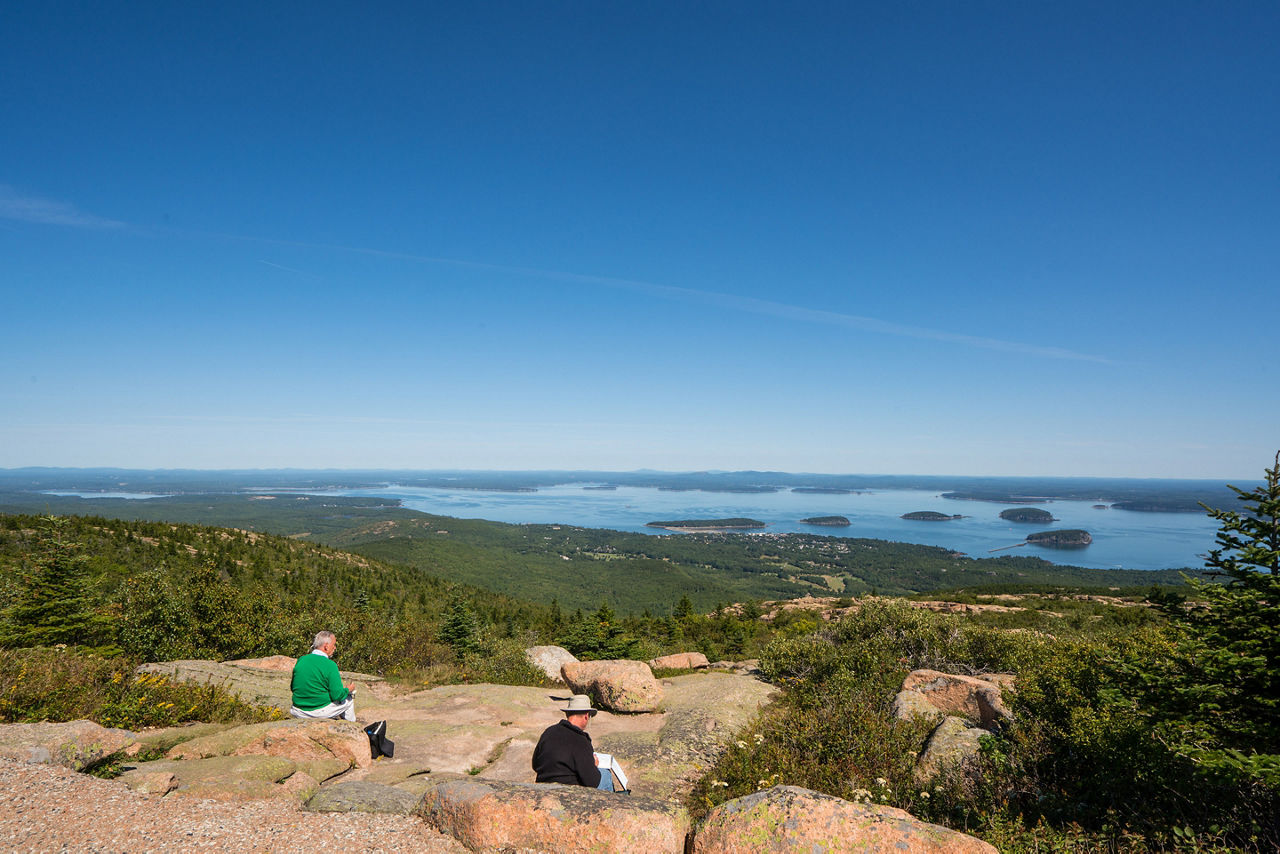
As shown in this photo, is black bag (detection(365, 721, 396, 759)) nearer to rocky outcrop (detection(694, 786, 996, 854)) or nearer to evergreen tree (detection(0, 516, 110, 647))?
rocky outcrop (detection(694, 786, 996, 854))

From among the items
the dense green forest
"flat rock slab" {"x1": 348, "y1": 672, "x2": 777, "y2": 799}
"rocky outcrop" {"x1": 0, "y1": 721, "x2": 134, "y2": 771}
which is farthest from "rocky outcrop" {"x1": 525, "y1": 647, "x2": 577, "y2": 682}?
"rocky outcrop" {"x1": 0, "y1": 721, "x2": 134, "y2": 771}

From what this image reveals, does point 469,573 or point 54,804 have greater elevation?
point 54,804

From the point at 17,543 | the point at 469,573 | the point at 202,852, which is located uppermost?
the point at 202,852

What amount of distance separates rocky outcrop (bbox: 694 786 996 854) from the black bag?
6.04 m

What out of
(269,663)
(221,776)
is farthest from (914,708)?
(269,663)

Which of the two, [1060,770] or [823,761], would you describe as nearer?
[1060,770]

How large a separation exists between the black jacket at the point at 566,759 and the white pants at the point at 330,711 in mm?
4685

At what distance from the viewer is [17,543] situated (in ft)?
111

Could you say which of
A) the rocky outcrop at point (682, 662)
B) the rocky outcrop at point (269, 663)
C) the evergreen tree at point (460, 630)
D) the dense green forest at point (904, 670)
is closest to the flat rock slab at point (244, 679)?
the rocky outcrop at point (269, 663)

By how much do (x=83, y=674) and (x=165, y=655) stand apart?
6199 millimetres

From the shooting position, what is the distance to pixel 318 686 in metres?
8.66

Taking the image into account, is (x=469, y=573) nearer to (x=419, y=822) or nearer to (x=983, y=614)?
(x=983, y=614)

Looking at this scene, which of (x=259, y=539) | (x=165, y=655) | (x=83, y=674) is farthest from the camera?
(x=259, y=539)

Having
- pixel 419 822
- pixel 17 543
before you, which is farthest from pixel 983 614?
pixel 17 543
